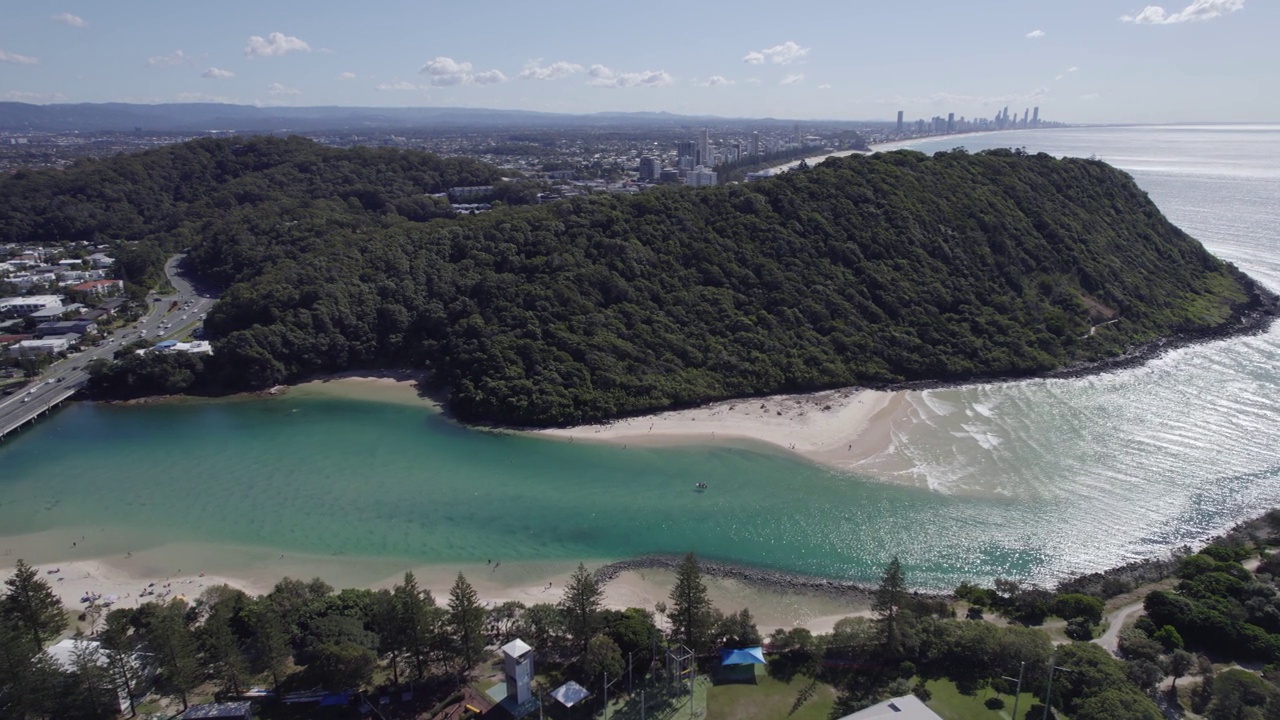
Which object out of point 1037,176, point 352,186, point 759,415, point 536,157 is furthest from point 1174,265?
point 536,157

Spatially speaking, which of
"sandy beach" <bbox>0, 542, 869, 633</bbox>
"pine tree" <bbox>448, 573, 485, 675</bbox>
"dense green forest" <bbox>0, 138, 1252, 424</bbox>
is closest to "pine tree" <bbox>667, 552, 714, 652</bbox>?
"sandy beach" <bbox>0, 542, 869, 633</bbox>

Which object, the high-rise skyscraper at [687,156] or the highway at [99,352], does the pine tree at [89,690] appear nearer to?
the highway at [99,352]

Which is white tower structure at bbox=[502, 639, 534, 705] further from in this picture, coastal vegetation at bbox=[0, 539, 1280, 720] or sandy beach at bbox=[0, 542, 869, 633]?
sandy beach at bbox=[0, 542, 869, 633]

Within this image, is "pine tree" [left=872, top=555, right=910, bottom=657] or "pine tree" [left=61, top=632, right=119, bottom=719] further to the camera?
"pine tree" [left=872, top=555, right=910, bottom=657]

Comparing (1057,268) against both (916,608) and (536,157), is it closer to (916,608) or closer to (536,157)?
(916,608)

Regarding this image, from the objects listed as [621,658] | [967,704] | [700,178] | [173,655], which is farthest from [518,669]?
[700,178]

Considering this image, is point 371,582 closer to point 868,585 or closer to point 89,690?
point 89,690

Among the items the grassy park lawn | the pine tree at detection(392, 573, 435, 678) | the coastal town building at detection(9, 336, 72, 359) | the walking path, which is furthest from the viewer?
the coastal town building at detection(9, 336, 72, 359)
